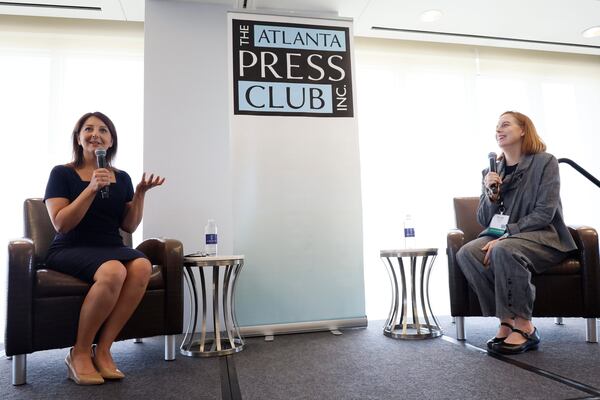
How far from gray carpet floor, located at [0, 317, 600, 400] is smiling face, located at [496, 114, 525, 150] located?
1.16 metres

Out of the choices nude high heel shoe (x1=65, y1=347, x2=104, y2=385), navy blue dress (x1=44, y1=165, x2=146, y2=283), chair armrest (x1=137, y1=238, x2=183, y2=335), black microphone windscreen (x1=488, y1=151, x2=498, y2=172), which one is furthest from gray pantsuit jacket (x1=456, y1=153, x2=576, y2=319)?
nude high heel shoe (x1=65, y1=347, x2=104, y2=385)

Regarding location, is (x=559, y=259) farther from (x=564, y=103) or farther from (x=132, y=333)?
(x=564, y=103)

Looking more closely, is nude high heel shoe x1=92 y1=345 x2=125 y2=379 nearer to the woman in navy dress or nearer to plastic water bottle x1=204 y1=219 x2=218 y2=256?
the woman in navy dress

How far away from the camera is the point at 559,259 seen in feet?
7.75

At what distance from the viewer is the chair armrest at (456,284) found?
246cm

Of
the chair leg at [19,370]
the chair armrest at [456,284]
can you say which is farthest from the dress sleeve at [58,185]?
the chair armrest at [456,284]

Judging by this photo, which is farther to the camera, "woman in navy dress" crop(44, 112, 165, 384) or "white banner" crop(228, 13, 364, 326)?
"white banner" crop(228, 13, 364, 326)

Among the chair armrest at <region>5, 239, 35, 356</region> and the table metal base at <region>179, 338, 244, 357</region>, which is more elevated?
the chair armrest at <region>5, 239, 35, 356</region>

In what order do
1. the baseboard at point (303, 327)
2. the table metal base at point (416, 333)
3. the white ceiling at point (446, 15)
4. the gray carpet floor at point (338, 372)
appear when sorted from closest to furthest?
the gray carpet floor at point (338, 372), the table metal base at point (416, 333), the baseboard at point (303, 327), the white ceiling at point (446, 15)

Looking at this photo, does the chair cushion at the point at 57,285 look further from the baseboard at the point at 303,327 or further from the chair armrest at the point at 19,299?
the baseboard at the point at 303,327

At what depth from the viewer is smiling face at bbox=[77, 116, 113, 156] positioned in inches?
85.9

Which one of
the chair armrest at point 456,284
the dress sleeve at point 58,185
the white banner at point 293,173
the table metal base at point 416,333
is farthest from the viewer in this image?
the white banner at point 293,173

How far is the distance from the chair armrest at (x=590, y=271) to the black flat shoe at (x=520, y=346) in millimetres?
402

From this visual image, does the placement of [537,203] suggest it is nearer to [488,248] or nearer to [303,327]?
[488,248]
